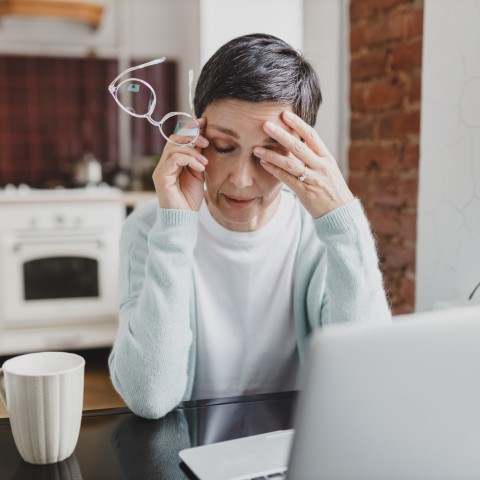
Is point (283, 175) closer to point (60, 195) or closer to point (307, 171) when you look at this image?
point (307, 171)

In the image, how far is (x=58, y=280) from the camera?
124 inches

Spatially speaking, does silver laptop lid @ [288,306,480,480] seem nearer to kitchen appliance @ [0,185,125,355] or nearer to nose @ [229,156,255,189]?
nose @ [229,156,255,189]

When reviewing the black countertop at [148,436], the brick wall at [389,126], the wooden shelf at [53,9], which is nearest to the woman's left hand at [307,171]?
the black countertop at [148,436]

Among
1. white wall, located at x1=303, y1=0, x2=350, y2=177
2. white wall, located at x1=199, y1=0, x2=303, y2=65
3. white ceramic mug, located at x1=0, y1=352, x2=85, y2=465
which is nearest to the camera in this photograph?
white ceramic mug, located at x1=0, y1=352, x2=85, y2=465

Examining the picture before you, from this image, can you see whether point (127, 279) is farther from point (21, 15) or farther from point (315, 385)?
point (21, 15)

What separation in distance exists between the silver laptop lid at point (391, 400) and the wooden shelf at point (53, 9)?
9.98 ft

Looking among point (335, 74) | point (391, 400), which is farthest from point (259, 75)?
point (335, 74)

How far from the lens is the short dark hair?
1.13 m

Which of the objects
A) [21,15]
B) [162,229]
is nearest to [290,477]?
[162,229]

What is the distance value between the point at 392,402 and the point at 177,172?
29.4 inches

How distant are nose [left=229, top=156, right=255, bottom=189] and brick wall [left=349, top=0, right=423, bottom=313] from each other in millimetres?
872

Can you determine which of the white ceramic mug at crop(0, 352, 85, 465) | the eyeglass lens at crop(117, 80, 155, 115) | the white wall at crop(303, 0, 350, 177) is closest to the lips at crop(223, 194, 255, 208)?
the eyeglass lens at crop(117, 80, 155, 115)

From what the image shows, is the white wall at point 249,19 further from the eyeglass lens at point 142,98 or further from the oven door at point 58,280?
the eyeglass lens at point 142,98

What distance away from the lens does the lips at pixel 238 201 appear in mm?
1229
